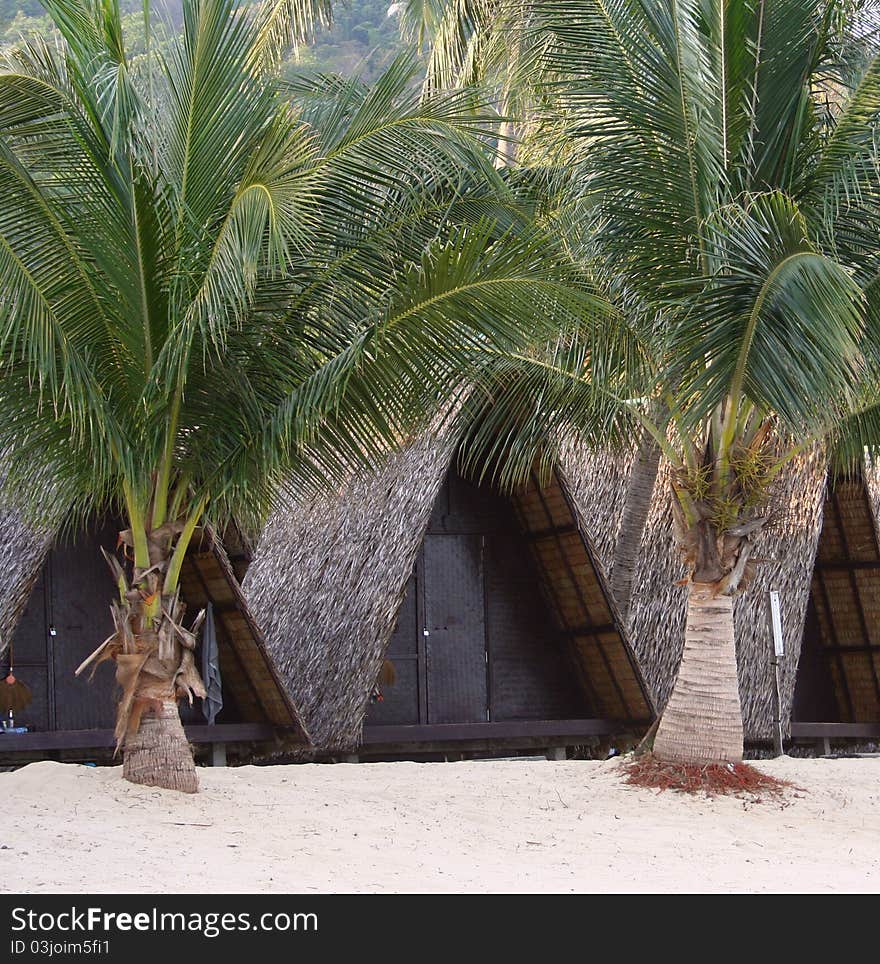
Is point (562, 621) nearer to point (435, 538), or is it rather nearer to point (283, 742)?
point (435, 538)

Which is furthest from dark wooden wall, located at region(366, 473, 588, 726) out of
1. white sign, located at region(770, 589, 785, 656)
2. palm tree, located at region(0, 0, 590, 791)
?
palm tree, located at region(0, 0, 590, 791)

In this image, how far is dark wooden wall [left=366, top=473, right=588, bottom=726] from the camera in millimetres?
10727

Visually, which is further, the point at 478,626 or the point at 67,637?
the point at 478,626

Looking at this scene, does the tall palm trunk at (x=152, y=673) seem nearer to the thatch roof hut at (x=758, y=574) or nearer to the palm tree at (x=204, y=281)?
the palm tree at (x=204, y=281)

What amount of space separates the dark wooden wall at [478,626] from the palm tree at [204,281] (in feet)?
15.0

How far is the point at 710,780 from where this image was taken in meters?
6.70

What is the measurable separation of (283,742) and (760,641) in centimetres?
380

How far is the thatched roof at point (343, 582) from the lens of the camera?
29.1ft

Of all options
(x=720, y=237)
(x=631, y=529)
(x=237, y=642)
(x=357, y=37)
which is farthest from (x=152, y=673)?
(x=357, y=37)

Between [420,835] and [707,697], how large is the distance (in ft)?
6.38

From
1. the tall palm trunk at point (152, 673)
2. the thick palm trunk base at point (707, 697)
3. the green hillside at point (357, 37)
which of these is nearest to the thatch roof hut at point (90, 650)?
the tall palm trunk at point (152, 673)

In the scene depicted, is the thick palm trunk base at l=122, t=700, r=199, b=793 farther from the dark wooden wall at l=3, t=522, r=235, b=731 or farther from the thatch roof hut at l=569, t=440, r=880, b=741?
the thatch roof hut at l=569, t=440, r=880, b=741

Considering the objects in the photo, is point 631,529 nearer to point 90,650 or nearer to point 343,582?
point 343,582
